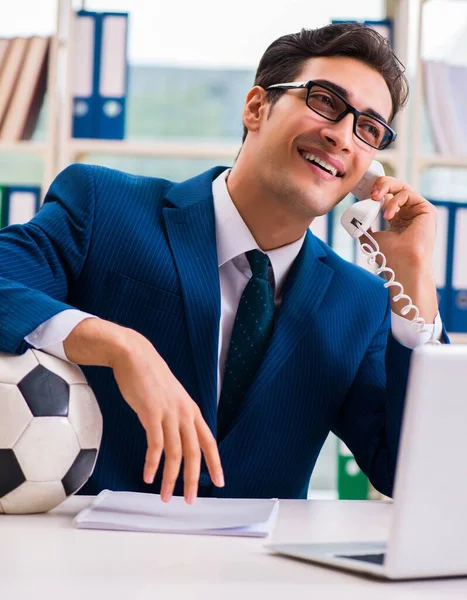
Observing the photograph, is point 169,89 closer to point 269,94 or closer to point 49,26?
point 49,26

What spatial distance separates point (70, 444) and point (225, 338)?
569 mm

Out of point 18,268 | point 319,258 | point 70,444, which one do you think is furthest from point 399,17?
point 70,444

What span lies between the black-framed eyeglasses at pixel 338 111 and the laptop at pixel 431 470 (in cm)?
97

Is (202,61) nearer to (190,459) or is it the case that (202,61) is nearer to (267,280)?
(267,280)

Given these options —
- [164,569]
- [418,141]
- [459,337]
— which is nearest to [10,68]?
[418,141]

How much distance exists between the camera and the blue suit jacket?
1.50 m

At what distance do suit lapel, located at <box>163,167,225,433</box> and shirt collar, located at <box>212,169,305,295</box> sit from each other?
0.10 ft

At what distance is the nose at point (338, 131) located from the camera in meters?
1.62

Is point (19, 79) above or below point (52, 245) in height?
above

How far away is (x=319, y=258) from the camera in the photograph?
173 cm

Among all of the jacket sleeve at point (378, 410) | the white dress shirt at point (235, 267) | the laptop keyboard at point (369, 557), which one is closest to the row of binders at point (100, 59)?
the white dress shirt at point (235, 267)

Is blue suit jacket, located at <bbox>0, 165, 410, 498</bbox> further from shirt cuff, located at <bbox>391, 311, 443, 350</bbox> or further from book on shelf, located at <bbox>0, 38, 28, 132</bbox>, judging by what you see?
book on shelf, located at <bbox>0, 38, 28, 132</bbox>

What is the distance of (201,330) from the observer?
4.95 feet

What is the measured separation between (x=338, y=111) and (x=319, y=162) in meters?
0.10
